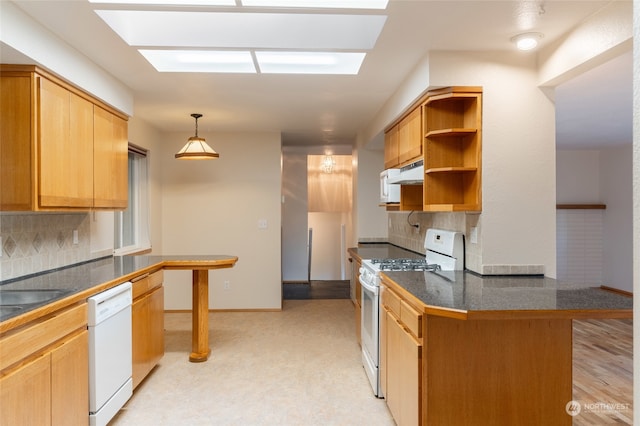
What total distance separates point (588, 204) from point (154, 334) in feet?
23.6

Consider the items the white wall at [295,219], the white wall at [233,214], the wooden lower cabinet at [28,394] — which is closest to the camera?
the wooden lower cabinet at [28,394]

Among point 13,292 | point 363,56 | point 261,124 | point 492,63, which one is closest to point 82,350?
point 13,292

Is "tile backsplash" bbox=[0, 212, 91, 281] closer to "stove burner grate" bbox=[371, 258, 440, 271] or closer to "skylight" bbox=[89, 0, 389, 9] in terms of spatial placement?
"skylight" bbox=[89, 0, 389, 9]

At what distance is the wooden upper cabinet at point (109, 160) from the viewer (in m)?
3.11

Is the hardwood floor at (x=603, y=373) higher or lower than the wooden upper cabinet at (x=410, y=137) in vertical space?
lower

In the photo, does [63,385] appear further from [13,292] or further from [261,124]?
[261,124]

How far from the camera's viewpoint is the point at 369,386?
3230 millimetres

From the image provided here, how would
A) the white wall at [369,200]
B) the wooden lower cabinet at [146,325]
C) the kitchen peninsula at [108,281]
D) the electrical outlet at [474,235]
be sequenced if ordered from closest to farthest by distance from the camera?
the kitchen peninsula at [108,281] < the electrical outlet at [474,235] < the wooden lower cabinet at [146,325] < the white wall at [369,200]

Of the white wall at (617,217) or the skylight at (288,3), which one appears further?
the white wall at (617,217)

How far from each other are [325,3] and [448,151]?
1.39m

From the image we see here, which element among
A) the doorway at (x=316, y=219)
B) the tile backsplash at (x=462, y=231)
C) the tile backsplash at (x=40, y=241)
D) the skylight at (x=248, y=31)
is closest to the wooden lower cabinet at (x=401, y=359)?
the tile backsplash at (x=462, y=231)

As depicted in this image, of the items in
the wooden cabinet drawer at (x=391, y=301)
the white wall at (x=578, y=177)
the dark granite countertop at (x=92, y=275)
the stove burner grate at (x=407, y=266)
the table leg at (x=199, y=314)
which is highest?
the white wall at (x=578, y=177)

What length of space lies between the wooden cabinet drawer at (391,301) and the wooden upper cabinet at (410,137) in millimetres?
1050

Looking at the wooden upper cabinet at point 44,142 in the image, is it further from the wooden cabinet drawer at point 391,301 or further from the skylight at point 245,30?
the wooden cabinet drawer at point 391,301
